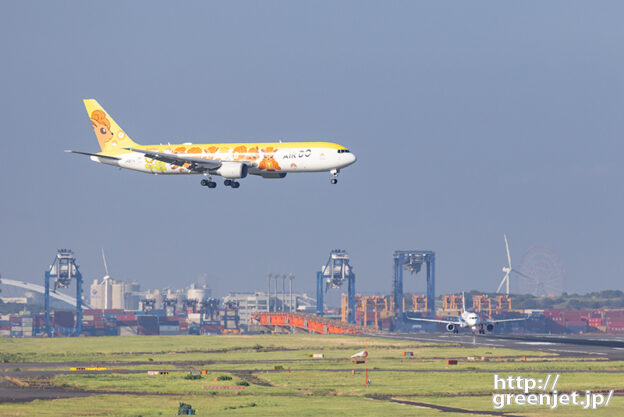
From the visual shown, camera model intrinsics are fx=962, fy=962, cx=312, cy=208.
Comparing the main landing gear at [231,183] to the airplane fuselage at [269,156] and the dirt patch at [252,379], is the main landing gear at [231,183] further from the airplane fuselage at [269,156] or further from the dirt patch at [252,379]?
the dirt patch at [252,379]

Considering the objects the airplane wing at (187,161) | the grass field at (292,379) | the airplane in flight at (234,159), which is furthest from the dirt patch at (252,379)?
the airplane wing at (187,161)

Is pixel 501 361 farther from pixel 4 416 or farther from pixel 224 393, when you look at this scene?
pixel 4 416

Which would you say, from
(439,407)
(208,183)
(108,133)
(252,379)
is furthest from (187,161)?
(439,407)

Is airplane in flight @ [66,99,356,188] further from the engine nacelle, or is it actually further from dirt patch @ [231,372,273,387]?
dirt patch @ [231,372,273,387]

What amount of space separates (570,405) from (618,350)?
69923 mm

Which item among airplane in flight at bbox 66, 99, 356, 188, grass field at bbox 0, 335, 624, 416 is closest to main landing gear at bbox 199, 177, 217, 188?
airplane in flight at bbox 66, 99, 356, 188

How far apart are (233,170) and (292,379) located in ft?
117

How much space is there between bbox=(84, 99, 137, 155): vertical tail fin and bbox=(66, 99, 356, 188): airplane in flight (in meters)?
5.61

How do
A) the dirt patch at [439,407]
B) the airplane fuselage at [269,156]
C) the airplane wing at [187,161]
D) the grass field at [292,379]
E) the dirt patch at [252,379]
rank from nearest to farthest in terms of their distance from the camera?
the dirt patch at [439,407], the grass field at [292,379], the dirt patch at [252,379], the airplane fuselage at [269,156], the airplane wing at [187,161]

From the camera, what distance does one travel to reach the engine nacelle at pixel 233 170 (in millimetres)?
114000

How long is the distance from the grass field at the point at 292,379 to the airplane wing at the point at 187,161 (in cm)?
2330

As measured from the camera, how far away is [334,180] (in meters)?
112

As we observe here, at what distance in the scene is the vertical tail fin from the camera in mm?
132500

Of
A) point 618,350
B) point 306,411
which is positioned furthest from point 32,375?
point 618,350
